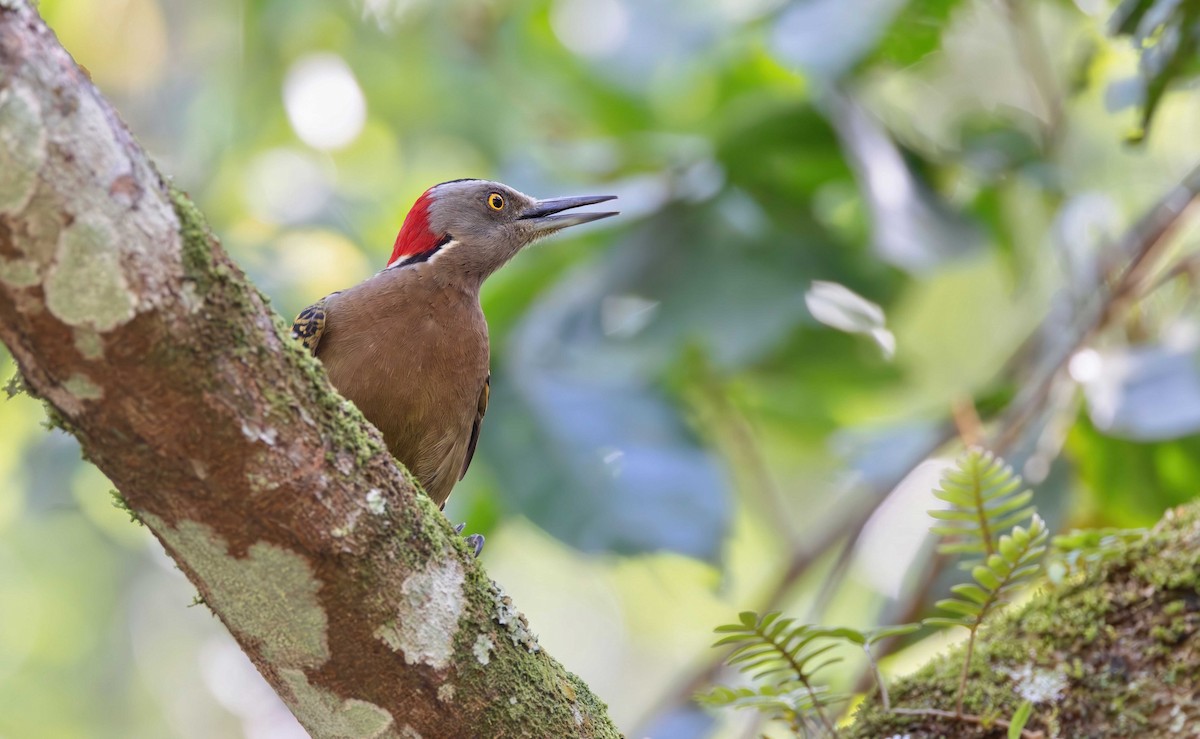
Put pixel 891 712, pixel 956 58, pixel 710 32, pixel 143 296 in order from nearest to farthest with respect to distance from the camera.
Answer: pixel 143 296, pixel 891 712, pixel 710 32, pixel 956 58

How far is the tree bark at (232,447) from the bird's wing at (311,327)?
145 cm

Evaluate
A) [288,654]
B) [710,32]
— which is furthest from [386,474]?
[710,32]

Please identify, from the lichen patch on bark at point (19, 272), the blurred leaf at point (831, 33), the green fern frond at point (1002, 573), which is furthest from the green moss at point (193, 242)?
the blurred leaf at point (831, 33)

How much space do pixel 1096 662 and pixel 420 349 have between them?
2126 mm

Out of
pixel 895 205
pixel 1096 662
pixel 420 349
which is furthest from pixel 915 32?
pixel 1096 662

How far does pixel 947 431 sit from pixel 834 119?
1.44 m

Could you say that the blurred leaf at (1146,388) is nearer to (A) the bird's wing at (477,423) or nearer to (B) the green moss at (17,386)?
(A) the bird's wing at (477,423)

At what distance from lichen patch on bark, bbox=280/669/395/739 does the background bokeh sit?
7.29 ft

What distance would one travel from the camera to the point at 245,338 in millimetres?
Answer: 1979

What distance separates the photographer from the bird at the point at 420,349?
3.65 meters

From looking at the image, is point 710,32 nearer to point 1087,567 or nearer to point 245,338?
point 1087,567

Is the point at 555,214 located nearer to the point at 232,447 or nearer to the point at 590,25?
the point at 590,25

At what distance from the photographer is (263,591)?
2117mm

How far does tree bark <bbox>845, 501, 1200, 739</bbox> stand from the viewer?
266cm
